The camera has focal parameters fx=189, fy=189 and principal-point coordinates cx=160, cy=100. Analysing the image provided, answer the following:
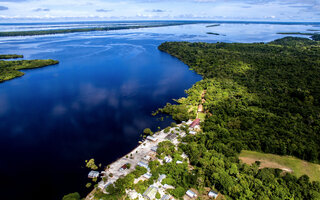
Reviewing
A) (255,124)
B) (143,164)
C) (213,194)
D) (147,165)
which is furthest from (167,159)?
(255,124)

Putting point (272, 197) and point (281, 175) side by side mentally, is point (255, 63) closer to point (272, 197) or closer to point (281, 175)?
point (281, 175)

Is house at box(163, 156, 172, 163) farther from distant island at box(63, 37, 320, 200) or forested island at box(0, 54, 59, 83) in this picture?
forested island at box(0, 54, 59, 83)

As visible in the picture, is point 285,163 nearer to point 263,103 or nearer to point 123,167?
point 263,103

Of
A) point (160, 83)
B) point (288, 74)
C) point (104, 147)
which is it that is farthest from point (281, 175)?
point (288, 74)

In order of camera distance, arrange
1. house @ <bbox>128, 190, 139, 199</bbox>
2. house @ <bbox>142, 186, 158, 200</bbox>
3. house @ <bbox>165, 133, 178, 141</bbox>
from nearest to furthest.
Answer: house @ <bbox>142, 186, 158, 200</bbox> < house @ <bbox>128, 190, 139, 199</bbox> < house @ <bbox>165, 133, 178, 141</bbox>

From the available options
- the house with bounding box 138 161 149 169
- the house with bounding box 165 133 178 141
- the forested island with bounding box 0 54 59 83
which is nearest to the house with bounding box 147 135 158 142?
the house with bounding box 165 133 178 141

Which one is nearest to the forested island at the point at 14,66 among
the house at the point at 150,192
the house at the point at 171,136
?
the house at the point at 171,136

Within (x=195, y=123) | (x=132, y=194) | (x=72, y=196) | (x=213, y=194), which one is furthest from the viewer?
(x=195, y=123)

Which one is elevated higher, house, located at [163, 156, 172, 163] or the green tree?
house, located at [163, 156, 172, 163]
